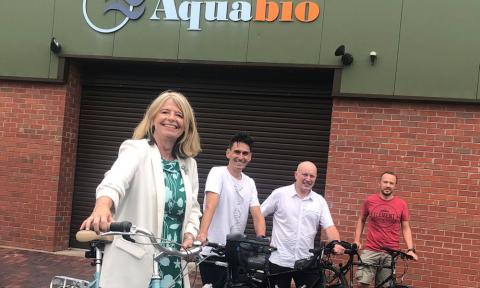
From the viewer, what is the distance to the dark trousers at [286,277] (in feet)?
13.8

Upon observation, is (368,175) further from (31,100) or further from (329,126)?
(31,100)

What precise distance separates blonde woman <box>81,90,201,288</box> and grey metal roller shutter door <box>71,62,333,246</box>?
15.3 feet

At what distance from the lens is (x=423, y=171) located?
21.6ft

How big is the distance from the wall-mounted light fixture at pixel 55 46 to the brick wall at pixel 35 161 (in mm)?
395

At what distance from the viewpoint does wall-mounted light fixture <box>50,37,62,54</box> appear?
7.73m

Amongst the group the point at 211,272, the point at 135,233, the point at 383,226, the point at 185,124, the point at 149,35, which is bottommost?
the point at 211,272

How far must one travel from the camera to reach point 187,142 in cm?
288

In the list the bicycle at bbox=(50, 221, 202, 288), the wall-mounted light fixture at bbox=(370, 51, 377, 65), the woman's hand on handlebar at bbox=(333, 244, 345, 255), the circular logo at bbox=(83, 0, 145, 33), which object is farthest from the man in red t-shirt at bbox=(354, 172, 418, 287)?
the circular logo at bbox=(83, 0, 145, 33)

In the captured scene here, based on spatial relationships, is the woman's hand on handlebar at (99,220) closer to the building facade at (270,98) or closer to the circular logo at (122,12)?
the building facade at (270,98)

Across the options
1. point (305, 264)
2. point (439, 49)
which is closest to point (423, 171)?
point (439, 49)

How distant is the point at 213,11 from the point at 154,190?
17.0ft

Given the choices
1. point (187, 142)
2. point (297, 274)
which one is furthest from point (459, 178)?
point (187, 142)

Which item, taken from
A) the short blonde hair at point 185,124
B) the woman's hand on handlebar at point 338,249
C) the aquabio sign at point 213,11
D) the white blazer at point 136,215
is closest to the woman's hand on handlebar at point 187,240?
the white blazer at point 136,215

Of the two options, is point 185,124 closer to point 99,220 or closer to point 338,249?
point 99,220
